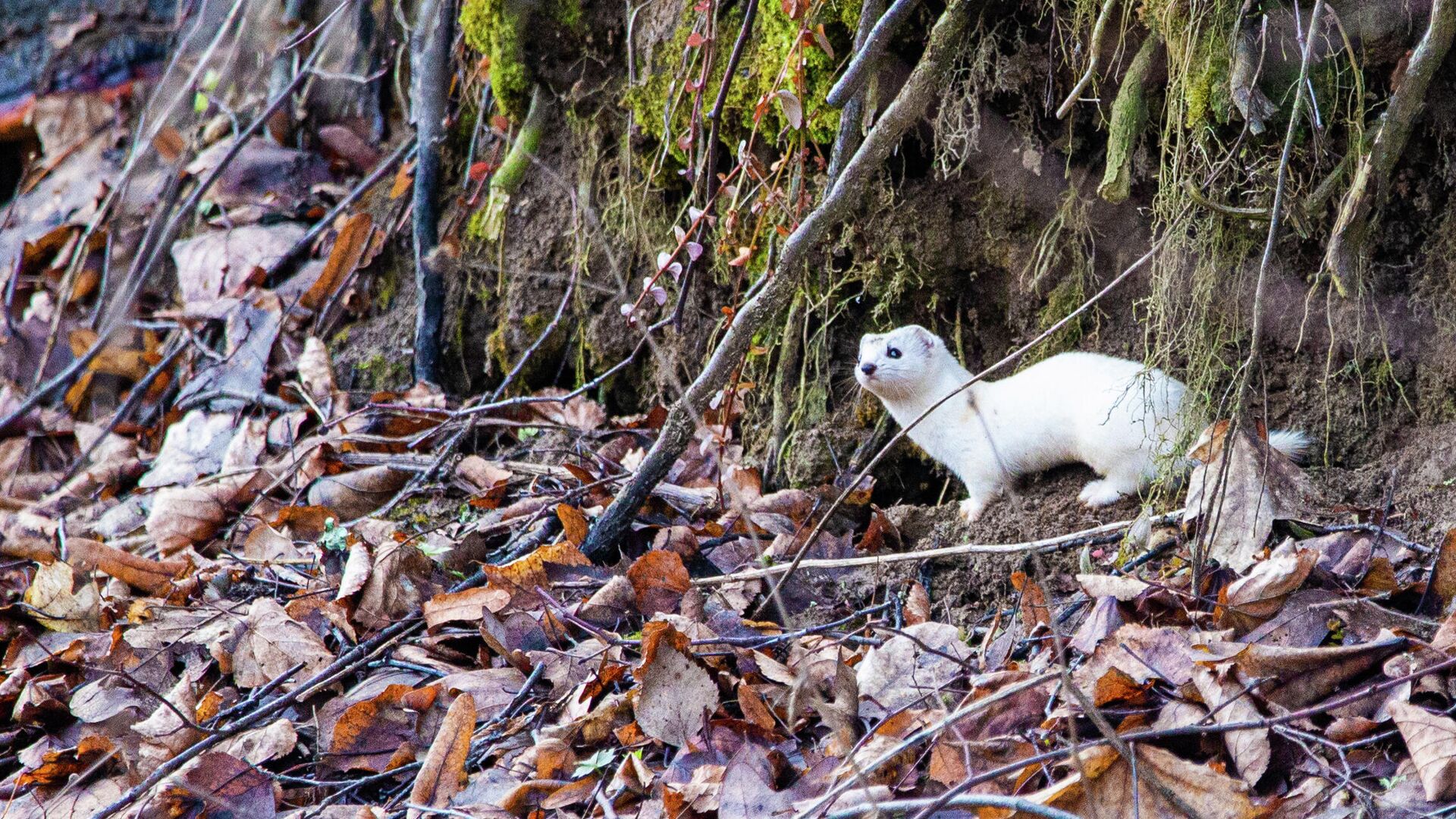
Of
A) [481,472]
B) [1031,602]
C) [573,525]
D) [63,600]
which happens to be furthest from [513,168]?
[1031,602]

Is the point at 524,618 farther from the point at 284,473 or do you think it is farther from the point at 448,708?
the point at 284,473

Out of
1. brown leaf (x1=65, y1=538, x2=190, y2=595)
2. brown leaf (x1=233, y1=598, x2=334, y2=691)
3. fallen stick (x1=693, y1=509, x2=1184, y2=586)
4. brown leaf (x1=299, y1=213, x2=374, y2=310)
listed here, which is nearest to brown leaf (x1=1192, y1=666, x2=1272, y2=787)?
fallen stick (x1=693, y1=509, x2=1184, y2=586)

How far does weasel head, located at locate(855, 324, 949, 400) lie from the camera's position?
13.0ft

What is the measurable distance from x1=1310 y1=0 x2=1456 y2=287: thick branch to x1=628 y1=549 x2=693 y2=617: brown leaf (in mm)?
1800

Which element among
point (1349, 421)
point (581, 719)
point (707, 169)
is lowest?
point (581, 719)

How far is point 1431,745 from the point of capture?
2.07 metres

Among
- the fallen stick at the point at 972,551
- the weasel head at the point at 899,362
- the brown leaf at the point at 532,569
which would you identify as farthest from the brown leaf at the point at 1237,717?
the weasel head at the point at 899,362

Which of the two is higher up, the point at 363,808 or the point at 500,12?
the point at 500,12

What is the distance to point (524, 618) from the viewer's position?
3.05m

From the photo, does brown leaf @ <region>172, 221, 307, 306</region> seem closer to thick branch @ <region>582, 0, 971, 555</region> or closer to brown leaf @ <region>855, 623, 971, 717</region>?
thick branch @ <region>582, 0, 971, 555</region>

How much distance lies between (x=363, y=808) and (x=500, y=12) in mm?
3099

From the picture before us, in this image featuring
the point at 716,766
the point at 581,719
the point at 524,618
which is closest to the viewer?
the point at 716,766

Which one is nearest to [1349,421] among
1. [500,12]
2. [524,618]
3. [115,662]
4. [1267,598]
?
[1267,598]

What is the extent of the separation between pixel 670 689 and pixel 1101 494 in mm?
1664
